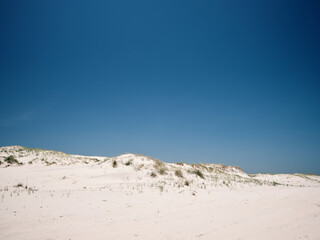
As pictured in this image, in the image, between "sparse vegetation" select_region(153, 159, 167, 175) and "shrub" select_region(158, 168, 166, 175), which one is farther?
"sparse vegetation" select_region(153, 159, 167, 175)

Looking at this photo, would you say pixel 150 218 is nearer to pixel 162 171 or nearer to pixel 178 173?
pixel 162 171

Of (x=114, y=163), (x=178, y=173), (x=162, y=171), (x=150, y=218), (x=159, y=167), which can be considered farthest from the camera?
(x=114, y=163)

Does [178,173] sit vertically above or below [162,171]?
below

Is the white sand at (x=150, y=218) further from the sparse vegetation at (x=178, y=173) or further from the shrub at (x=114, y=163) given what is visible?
the shrub at (x=114, y=163)

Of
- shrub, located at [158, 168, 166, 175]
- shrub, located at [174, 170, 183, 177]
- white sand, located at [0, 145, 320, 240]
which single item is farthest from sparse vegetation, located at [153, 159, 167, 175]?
white sand, located at [0, 145, 320, 240]

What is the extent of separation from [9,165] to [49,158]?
4315mm

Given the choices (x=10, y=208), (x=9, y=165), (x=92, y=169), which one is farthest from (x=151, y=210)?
(x=9, y=165)

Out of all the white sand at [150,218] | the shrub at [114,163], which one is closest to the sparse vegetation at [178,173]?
the shrub at [114,163]

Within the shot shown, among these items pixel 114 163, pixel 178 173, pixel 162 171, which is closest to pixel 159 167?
pixel 162 171

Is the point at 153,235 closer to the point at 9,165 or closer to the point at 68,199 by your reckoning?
the point at 68,199

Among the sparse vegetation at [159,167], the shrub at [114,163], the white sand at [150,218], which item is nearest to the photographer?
the white sand at [150,218]

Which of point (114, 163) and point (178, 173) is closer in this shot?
point (178, 173)

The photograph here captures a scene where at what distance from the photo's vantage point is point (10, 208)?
18.0 ft

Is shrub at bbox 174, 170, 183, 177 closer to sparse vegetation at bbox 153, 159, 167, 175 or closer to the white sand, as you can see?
sparse vegetation at bbox 153, 159, 167, 175
